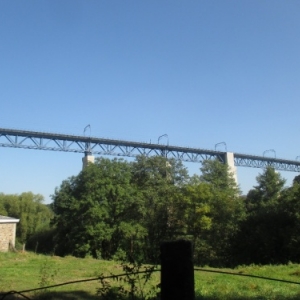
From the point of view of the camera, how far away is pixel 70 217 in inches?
1325

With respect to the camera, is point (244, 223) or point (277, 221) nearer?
point (277, 221)

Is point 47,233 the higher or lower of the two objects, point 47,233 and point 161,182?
the lower

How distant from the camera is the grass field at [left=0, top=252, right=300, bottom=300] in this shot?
9.41 meters

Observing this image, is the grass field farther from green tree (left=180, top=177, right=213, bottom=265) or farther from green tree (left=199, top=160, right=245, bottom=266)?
green tree (left=199, top=160, right=245, bottom=266)

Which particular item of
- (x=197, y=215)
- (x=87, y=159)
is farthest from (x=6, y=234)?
(x=87, y=159)

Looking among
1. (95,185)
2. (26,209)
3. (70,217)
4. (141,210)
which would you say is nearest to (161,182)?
(141,210)

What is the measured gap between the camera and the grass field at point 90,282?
9.41 metres

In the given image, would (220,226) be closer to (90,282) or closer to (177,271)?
(90,282)

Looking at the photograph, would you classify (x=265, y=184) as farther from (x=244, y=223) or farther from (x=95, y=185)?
(x=95, y=185)

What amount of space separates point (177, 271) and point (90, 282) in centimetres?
1146

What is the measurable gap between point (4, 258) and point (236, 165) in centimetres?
5369

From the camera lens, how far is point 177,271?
2566 millimetres

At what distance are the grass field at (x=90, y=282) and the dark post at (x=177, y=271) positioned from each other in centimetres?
547

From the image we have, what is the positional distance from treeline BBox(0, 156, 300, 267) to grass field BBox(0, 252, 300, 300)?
35.7ft
